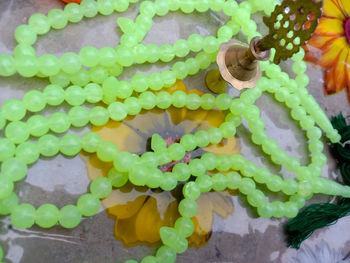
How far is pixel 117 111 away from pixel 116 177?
0.14m

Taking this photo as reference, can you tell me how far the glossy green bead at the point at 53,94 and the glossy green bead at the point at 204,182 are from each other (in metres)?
0.34

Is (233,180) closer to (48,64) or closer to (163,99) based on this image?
(163,99)

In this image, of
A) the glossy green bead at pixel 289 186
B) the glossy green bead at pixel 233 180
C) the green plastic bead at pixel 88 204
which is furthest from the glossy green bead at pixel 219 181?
the green plastic bead at pixel 88 204

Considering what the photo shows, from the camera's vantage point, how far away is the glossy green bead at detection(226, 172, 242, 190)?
0.81 metres

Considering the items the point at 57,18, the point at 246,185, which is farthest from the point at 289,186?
the point at 57,18

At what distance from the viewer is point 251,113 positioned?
864 millimetres

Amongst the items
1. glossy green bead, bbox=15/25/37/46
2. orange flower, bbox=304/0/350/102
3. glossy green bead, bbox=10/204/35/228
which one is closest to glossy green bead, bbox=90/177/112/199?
glossy green bead, bbox=10/204/35/228

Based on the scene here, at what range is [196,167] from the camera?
0.78m

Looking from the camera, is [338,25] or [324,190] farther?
[338,25]

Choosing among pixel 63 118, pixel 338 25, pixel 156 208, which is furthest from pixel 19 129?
pixel 338 25

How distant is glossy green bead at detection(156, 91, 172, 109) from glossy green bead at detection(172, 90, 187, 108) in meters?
0.01

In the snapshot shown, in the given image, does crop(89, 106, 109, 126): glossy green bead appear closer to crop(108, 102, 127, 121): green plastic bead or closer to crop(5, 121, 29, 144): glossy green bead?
crop(108, 102, 127, 121): green plastic bead

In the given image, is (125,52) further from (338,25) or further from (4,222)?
(338,25)

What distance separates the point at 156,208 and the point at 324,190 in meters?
0.43
